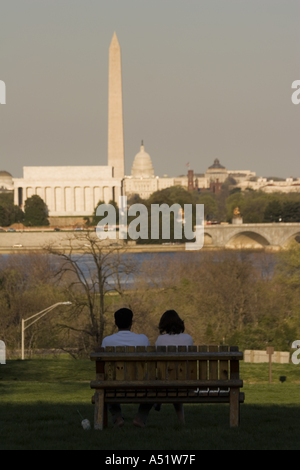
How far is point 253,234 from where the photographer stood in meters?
104

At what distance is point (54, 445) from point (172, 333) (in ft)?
5.85

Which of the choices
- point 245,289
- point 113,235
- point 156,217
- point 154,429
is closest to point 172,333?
point 154,429

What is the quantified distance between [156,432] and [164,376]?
18.8 inches

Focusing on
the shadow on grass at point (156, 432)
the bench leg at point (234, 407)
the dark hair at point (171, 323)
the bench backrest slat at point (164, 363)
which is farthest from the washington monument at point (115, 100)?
the bench leg at point (234, 407)

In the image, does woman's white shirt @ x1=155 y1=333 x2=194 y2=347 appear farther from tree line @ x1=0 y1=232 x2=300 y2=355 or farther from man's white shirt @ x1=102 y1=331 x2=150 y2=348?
tree line @ x1=0 y1=232 x2=300 y2=355

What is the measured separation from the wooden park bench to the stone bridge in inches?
3607

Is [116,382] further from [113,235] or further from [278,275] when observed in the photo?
[113,235]

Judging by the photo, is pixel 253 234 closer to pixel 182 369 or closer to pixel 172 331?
pixel 172 331

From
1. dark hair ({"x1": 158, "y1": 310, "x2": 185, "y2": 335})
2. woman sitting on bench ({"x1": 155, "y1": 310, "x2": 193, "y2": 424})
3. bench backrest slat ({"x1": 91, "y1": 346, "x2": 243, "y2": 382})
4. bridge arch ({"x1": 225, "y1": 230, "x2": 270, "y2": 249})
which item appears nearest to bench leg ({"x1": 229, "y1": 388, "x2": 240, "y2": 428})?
bench backrest slat ({"x1": 91, "y1": 346, "x2": 243, "y2": 382})

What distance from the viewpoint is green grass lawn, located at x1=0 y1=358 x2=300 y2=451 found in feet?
20.0

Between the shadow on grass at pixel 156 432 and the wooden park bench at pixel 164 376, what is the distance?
0.82 ft

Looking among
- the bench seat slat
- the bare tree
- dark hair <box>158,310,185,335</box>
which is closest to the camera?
the bench seat slat

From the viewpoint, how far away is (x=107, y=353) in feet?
22.5
